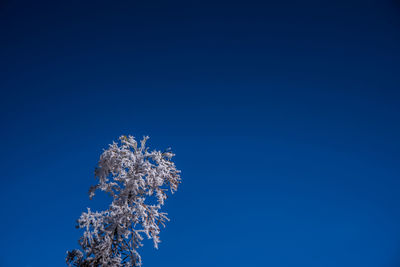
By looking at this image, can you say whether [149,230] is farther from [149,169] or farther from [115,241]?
[149,169]

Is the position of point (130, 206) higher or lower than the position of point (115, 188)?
lower

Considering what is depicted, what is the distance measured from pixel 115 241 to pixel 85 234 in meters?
0.81

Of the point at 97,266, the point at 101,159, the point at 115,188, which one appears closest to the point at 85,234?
the point at 97,266

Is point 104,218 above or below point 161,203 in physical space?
below

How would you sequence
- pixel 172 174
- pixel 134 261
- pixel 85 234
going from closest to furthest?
pixel 85 234, pixel 134 261, pixel 172 174

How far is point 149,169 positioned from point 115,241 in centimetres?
209

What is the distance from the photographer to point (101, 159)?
6953mm

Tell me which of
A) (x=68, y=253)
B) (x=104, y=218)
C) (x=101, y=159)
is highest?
(x=101, y=159)

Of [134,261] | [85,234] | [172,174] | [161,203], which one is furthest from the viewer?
[172,174]

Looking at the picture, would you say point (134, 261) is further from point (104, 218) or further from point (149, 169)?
point (149, 169)

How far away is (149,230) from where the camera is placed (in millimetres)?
6664

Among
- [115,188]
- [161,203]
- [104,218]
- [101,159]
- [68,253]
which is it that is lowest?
[68,253]

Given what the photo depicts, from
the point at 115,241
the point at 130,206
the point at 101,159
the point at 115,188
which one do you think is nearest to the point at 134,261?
the point at 115,241

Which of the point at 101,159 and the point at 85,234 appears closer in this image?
the point at 85,234
